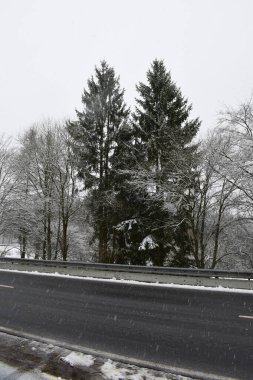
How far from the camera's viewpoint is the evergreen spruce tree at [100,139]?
24281mm

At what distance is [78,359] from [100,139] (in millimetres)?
20919

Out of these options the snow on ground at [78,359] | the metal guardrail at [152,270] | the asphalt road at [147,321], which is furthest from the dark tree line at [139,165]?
the snow on ground at [78,359]

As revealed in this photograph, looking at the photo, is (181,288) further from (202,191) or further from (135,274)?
(202,191)

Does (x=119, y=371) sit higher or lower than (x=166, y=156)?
lower

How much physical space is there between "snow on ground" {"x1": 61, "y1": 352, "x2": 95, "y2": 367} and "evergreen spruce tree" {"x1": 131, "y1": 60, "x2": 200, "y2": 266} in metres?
13.3

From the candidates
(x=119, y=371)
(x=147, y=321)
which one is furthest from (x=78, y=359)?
(x=147, y=321)

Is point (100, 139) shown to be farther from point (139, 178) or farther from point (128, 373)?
point (128, 373)

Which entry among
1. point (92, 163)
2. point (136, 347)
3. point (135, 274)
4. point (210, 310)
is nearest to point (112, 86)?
point (92, 163)

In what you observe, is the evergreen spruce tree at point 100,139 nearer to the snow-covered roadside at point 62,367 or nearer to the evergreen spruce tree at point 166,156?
the evergreen spruce tree at point 166,156

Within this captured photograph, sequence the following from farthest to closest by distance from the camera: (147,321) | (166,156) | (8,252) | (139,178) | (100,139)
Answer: (8,252), (100,139), (166,156), (139,178), (147,321)

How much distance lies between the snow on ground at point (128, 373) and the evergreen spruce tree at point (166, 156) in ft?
44.5

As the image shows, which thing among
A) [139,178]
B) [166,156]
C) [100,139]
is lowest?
[139,178]

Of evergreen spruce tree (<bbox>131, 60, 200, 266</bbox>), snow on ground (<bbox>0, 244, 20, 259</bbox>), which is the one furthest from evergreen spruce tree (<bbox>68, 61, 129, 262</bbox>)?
snow on ground (<bbox>0, 244, 20, 259</bbox>)

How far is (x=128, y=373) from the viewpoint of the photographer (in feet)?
17.3
